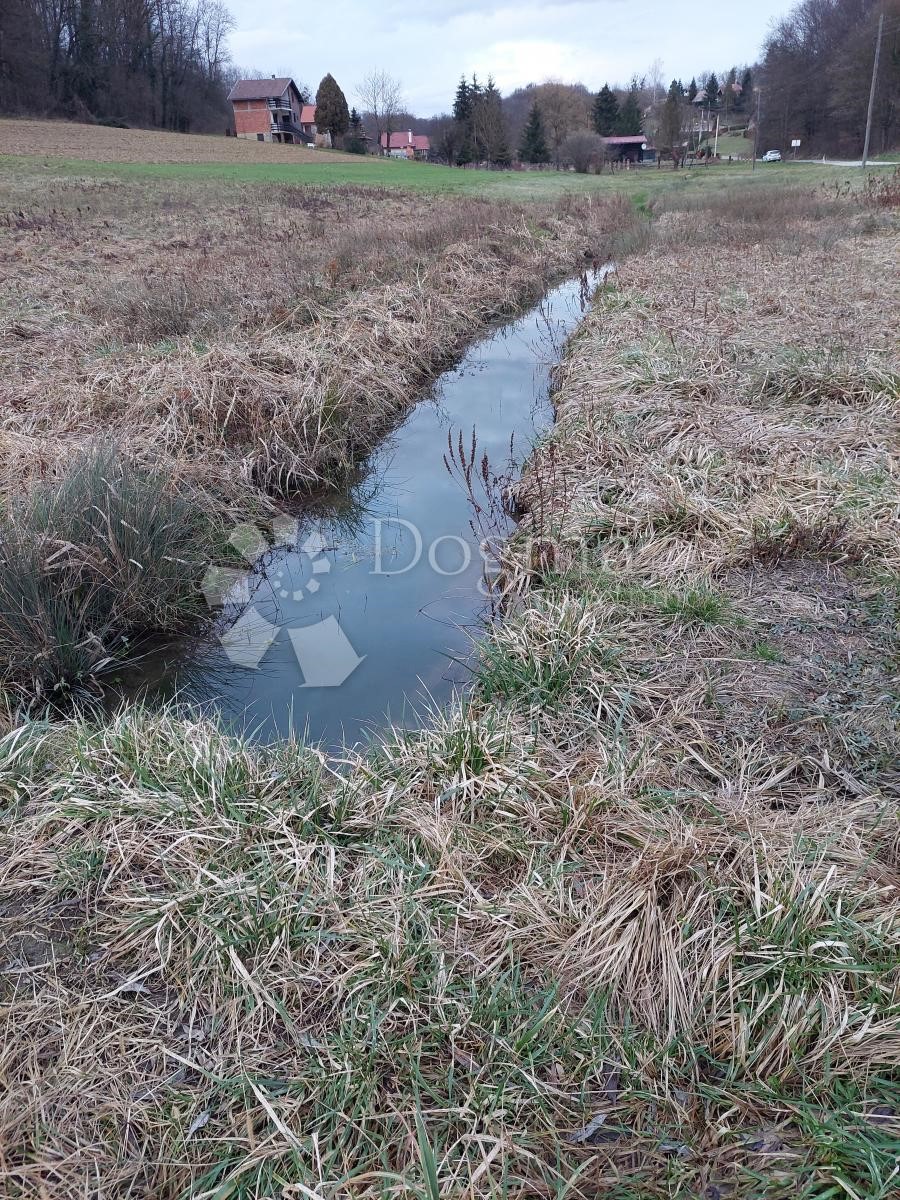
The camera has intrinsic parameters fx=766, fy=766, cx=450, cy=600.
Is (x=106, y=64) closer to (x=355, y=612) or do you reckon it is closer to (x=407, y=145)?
(x=407, y=145)

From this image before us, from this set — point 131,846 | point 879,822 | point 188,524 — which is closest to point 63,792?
point 131,846

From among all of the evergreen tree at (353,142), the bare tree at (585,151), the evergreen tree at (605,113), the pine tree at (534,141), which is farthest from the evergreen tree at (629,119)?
the evergreen tree at (353,142)

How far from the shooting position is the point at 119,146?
32656 millimetres

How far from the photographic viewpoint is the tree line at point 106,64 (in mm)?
40750

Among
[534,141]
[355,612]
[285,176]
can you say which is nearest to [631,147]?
[534,141]

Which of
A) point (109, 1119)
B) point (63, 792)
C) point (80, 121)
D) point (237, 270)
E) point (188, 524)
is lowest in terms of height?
point (109, 1119)

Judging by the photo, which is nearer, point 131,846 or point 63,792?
point 131,846

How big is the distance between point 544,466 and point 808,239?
35.4ft

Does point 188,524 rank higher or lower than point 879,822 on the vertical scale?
higher

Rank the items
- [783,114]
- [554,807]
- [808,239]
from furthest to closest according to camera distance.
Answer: [783,114], [808,239], [554,807]

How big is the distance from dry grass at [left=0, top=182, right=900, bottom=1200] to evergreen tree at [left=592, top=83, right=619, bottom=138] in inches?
2959

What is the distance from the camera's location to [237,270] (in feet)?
36.4

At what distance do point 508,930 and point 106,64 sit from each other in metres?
61.6

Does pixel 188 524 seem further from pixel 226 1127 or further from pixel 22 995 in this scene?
pixel 226 1127
